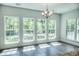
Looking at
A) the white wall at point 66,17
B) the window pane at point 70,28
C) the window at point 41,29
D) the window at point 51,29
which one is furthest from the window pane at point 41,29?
the window pane at point 70,28

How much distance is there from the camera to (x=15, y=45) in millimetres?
1623

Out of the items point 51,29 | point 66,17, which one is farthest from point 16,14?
point 66,17

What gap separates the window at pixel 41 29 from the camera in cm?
162

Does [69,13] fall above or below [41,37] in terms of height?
above

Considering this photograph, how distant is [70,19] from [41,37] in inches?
28.6

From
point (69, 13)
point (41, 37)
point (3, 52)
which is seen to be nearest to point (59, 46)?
point (41, 37)

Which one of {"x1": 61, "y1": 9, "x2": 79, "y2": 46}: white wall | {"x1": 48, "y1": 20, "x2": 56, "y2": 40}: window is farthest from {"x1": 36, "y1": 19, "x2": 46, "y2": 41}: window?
{"x1": 61, "y1": 9, "x2": 79, "y2": 46}: white wall

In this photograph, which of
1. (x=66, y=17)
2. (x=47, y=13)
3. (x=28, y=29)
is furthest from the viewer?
(x=66, y=17)

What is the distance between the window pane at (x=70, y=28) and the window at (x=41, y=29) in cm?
50

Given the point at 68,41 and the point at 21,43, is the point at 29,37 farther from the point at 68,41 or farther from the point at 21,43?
the point at 68,41

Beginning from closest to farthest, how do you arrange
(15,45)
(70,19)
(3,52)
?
(3,52), (15,45), (70,19)

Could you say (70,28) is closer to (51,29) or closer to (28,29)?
(51,29)

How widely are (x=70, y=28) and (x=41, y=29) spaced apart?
606 mm

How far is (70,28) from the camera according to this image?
1.72 meters
